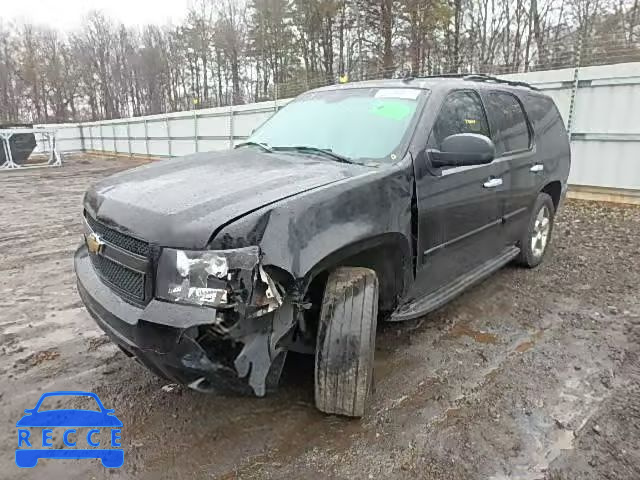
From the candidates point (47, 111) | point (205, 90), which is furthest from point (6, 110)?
point (205, 90)

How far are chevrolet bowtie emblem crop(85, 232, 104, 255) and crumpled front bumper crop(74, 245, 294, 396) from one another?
35 centimetres

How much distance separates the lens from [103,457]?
7.54ft

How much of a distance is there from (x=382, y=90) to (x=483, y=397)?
2226mm

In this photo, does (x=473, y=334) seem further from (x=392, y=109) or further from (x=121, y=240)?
(x=121, y=240)

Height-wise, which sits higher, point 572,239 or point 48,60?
point 48,60

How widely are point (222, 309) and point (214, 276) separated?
0.14m

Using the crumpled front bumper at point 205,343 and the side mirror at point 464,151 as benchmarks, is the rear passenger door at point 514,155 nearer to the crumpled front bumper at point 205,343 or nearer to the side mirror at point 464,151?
the side mirror at point 464,151

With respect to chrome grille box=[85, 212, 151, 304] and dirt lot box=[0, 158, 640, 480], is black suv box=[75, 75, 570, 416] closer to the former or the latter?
chrome grille box=[85, 212, 151, 304]

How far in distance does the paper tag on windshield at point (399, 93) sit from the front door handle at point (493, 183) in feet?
2.92

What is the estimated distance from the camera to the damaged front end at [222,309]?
1.91m

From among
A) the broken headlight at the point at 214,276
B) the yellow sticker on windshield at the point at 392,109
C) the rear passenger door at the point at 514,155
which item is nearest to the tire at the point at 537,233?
the rear passenger door at the point at 514,155

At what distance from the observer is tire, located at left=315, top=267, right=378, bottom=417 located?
2371mm

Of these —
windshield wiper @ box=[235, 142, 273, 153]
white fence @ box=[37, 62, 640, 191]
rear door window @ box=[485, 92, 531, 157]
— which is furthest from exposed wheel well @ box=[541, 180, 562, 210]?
white fence @ box=[37, 62, 640, 191]

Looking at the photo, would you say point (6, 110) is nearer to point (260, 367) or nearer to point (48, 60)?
point (48, 60)
